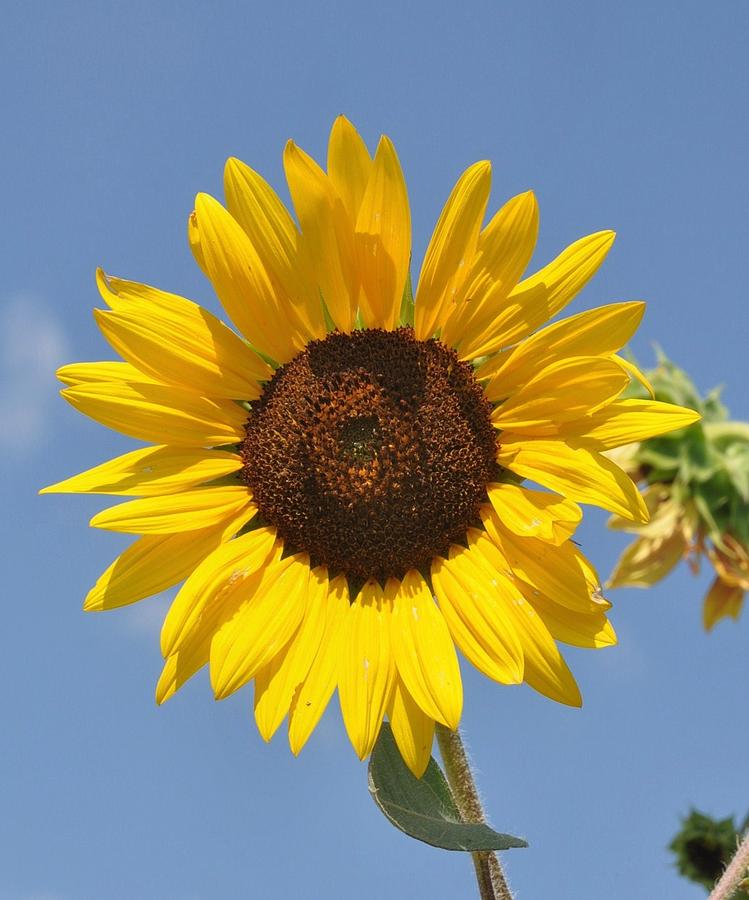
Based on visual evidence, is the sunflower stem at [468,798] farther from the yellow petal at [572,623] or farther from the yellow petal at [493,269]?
the yellow petal at [493,269]

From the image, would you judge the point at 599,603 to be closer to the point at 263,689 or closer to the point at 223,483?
the point at 263,689

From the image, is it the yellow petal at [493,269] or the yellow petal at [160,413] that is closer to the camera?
the yellow petal at [493,269]

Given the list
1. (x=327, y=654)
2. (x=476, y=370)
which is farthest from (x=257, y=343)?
(x=327, y=654)

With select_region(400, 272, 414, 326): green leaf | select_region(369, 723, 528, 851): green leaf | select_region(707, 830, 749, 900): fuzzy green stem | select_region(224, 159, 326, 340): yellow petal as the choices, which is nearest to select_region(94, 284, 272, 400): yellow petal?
select_region(224, 159, 326, 340): yellow petal

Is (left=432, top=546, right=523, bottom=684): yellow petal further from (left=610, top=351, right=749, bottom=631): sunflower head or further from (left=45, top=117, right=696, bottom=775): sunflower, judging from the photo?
(left=610, top=351, right=749, bottom=631): sunflower head

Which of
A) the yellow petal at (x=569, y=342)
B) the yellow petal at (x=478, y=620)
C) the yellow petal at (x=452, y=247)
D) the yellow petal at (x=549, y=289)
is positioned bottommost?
the yellow petal at (x=478, y=620)

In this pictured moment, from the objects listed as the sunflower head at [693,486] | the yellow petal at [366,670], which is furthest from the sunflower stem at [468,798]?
the sunflower head at [693,486]

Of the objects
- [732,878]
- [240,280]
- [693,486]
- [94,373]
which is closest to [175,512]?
[94,373]

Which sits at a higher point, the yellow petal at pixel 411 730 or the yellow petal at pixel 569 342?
the yellow petal at pixel 569 342
